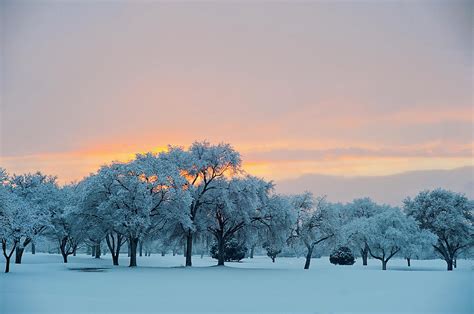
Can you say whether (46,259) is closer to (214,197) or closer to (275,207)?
(214,197)

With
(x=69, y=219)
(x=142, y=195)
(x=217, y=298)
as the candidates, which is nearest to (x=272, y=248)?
(x=142, y=195)

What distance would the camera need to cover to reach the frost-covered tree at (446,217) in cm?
6494

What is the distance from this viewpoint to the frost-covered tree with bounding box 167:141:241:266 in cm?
5012

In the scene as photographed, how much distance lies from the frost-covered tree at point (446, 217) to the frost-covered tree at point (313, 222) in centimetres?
2046

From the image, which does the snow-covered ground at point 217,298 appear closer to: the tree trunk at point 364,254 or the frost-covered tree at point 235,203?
the frost-covered tree at point 235,203

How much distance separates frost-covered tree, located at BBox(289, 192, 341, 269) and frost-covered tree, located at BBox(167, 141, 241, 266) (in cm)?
922

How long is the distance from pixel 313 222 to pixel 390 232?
12327mm

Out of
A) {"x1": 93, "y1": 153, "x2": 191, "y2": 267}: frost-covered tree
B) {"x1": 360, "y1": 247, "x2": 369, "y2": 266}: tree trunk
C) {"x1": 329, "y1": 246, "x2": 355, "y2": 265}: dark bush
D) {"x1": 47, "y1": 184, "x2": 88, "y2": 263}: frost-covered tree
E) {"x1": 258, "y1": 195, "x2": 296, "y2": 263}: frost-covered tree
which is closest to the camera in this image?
{"x1": 93, "y1": 153, "x2": 191, "y2": 267}: frost-covered tree

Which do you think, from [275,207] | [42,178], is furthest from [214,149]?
[42,178]

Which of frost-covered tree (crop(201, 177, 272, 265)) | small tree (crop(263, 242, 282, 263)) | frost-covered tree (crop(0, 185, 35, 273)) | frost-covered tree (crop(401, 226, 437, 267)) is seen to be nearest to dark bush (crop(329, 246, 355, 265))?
small tree (crop(263, 242, 282, 263))

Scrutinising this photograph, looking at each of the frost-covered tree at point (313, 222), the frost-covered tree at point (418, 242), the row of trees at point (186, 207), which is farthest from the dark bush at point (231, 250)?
the frost-covered tree at point (418, 242)

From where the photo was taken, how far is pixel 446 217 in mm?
64938

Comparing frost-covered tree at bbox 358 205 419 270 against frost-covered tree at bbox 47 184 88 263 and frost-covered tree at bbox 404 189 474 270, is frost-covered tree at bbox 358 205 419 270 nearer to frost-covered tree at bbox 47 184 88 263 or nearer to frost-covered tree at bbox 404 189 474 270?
frost-covered tree at bbox 404 189 474 270

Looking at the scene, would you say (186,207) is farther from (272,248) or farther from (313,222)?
(313,222)
